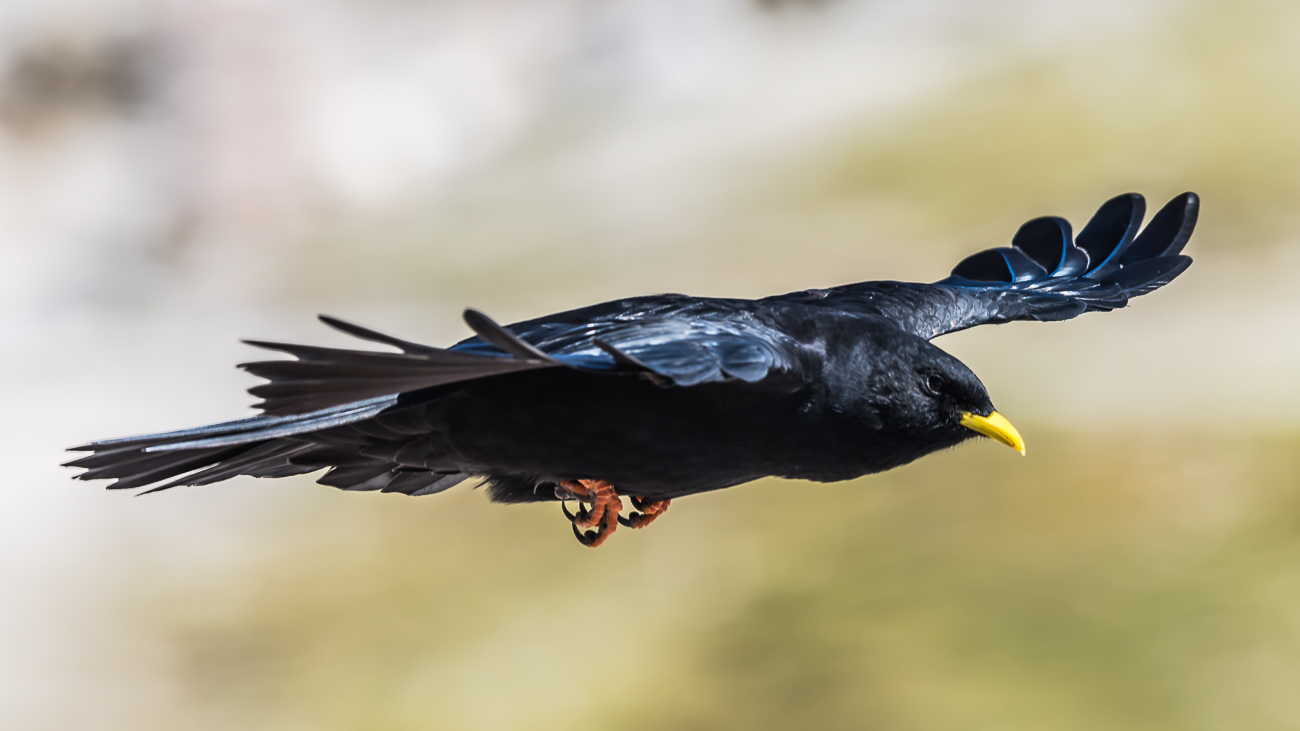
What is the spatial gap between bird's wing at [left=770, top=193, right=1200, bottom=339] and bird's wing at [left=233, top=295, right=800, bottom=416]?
1609 millimetres

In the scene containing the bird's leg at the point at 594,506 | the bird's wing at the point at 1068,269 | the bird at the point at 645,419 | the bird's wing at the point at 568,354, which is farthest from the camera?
the bird's wing at the point at 1068,269

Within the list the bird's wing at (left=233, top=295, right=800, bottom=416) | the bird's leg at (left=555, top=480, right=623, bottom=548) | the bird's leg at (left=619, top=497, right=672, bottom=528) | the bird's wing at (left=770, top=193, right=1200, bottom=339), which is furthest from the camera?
the bird's wing at (left=770, top=193, right=1200, bottom=339)

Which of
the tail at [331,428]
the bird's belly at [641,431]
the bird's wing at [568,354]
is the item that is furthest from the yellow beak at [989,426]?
the tail at [331,428]

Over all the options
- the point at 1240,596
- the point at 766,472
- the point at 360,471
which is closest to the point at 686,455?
the point at 766,472

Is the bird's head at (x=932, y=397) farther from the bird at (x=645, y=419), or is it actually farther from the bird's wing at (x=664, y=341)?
the bird's wing at (x=664, y=341)

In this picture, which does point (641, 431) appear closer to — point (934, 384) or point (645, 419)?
point (645, 419)

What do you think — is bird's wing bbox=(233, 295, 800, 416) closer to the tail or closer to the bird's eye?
the tail

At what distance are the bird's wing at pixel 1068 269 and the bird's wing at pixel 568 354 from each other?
161 cm

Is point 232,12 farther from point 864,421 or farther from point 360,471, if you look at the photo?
A: point 864,421

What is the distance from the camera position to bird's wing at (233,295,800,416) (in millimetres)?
3193

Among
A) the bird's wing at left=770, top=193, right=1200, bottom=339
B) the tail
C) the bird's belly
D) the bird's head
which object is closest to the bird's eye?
the bird's head

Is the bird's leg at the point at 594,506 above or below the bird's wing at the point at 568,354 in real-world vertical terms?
below

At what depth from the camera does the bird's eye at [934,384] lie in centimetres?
423

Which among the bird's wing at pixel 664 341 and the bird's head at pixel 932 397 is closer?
the bird's wing at pixel 664 341
